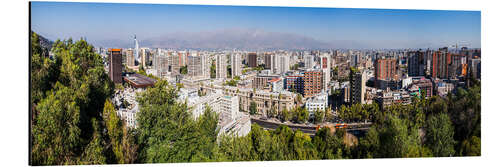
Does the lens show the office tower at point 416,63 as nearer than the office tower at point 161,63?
No

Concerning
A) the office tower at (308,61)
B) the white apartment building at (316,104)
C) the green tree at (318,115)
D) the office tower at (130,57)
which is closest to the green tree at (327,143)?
the green tree at (318,115)

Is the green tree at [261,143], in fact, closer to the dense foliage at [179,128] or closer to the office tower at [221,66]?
the dense foliage at [179,128]

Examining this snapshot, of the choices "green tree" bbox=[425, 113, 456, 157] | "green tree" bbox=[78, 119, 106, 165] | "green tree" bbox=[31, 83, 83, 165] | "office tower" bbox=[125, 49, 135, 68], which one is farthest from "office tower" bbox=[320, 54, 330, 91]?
"green tree" bbox=[31, 83, 83, 165]

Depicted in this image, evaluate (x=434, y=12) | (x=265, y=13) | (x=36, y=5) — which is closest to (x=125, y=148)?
(x=36, y=5)

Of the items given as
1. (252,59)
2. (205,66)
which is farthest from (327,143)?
(205,66)

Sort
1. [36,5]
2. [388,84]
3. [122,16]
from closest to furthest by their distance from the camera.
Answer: [36,5] → [122,16] → [388,84]

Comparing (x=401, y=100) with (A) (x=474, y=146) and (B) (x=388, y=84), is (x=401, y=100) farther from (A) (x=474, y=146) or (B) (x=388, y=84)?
(A) (x=474, y=146)
